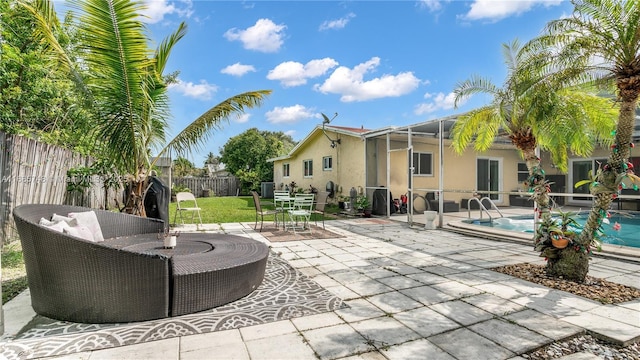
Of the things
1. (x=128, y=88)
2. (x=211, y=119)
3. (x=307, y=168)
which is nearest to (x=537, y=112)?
(x=211, y=119)

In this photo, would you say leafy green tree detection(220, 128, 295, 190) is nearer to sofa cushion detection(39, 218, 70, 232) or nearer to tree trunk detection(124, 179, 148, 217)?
tree trunk detection(124, 179, 148, 217)

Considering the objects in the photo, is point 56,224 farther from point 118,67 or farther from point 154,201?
point 154,201

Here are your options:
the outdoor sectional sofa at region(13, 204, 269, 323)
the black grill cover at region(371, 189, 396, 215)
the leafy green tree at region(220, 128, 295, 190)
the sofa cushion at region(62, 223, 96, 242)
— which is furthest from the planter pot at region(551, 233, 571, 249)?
the leafy green tree at region(220, 128, 295, 190)

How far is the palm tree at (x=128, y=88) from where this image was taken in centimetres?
Result: 457

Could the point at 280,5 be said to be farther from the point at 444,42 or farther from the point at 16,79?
the point at 16,79

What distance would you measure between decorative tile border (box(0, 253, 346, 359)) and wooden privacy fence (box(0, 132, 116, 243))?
3745mm

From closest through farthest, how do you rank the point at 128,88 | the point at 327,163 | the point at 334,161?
the point at 128,88
the point at 334,161
the point at 327,163

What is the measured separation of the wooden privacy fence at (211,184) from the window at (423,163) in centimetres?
1631

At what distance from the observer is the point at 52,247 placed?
2816 millimetres

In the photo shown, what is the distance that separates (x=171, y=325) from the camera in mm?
2879

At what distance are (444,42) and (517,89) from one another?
6.33 meters

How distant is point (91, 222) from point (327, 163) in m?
11.4

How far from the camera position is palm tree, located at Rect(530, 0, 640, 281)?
372 cm

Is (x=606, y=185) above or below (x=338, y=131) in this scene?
below
